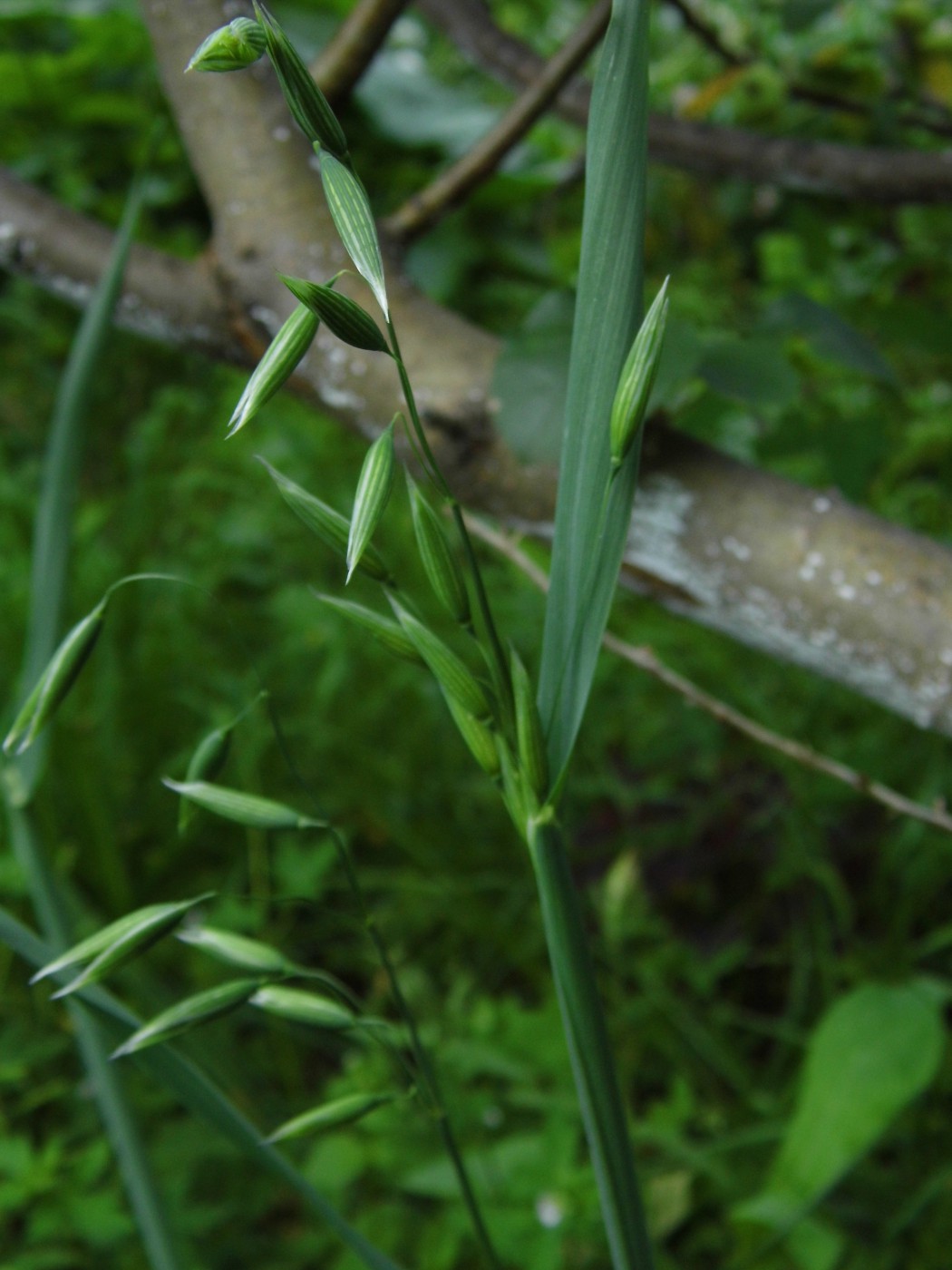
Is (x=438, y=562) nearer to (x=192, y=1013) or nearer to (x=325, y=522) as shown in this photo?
(x=325, y=522)

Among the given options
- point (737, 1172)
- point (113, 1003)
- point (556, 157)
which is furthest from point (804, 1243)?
point (556, 157)

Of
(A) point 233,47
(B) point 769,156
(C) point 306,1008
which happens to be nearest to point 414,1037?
(C) point 306,1008

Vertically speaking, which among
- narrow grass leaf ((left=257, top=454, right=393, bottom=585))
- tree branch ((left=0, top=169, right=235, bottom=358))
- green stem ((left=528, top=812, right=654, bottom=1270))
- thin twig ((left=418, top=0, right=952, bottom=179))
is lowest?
tree branch ((left=0, top=169, right=235, bottom=358))

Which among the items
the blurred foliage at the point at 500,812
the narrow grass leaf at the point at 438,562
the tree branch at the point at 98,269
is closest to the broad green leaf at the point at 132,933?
the narrow grass leaf at the point at 438,562

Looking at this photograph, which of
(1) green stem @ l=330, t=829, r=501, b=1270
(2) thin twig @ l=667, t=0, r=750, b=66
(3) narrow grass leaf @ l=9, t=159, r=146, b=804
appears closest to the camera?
(1) green stem @ l=330, t=829, r=501, b=1270

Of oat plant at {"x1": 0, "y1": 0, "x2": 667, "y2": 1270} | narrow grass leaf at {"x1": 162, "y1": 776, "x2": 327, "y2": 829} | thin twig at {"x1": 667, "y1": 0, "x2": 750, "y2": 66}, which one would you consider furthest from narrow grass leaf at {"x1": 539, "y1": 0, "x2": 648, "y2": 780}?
thin twig at {"x1": 667, "y1": 0, "x2": 750, "y2": 66}

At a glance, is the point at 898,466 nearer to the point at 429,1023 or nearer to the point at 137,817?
the point at 429,1023

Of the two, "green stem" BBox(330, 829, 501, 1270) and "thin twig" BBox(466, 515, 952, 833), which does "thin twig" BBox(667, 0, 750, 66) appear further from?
"green stem" BBox(330, 829, 501, 1270)

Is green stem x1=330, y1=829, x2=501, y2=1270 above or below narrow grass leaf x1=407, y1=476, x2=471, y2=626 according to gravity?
below
